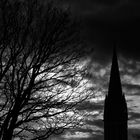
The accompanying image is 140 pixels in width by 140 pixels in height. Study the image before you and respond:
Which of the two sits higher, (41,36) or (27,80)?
(41,36)

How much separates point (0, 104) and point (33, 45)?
3095mm

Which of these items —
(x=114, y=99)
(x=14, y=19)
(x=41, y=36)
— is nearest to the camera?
(x=14, y=19)

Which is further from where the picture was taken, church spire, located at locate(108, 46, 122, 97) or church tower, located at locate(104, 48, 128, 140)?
church spire, located at locate(108, 46, 122, 97)

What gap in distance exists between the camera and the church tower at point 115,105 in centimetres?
6762

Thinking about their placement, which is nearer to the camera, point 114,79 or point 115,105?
point 115,105

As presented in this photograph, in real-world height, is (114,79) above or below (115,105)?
above

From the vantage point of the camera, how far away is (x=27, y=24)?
13359 millimetres

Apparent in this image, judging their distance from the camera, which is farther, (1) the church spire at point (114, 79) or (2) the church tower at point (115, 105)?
(1) the church spire at point (114, 79)

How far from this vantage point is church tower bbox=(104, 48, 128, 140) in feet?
222

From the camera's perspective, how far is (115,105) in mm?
67375

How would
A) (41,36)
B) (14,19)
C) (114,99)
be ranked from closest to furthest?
(14,19)
(41,36)
(114,99)

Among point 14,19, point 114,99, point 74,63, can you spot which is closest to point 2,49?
point 14,19

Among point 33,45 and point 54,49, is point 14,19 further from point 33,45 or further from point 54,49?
point 54,49

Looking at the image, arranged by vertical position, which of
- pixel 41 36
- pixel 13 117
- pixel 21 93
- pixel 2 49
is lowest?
pixel 13 117
